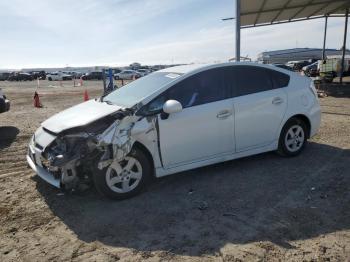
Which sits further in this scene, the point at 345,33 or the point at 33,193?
the point at 345,33

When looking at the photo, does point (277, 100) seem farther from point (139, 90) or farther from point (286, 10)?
point (286, 10)

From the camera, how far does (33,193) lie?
4.92m

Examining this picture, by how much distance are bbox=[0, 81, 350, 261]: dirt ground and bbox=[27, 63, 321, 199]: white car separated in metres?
0.32

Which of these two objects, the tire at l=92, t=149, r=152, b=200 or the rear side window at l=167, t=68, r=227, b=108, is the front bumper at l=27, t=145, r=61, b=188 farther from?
the rear side window at l=167, t=68, r=227, b=108

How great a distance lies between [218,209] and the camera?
4.24 m

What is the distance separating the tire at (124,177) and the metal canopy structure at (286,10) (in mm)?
11463

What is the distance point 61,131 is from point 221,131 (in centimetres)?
221

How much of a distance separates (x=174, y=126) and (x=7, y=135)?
5.86 meters

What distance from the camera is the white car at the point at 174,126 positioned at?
4367mm

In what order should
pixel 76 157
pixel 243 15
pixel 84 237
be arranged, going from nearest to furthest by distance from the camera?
pixel 84 237
pixel 76 157
pixel 243 15

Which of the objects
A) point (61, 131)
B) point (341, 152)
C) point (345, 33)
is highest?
point (345, 33)

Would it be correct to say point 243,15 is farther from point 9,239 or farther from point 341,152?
point 9,239

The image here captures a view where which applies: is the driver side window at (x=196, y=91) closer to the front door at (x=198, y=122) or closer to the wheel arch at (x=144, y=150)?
the front door at (x=198, y=122)

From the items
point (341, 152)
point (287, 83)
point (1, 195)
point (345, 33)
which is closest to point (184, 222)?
point (1, 195)
